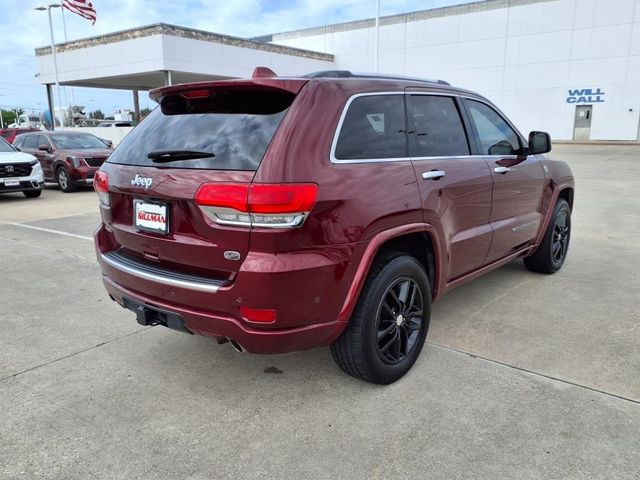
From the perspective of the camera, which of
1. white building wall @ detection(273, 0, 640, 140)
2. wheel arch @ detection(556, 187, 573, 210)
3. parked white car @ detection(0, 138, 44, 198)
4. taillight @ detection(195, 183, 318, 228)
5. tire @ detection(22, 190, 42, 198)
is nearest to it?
taillight @ detection(195, 183, 318, 228)

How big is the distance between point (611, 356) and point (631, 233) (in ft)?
15.1

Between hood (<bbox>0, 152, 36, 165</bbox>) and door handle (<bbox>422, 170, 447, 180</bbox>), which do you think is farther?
hood (<bbox>0, 152, 36, 165</bbox>)

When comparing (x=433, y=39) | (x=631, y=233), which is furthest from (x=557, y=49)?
(x=631, y=233)

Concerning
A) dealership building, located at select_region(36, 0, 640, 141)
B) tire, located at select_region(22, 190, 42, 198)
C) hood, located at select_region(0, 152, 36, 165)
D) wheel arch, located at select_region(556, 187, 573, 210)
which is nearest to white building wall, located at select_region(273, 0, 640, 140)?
dealership building, located at select_region(36, 0, 640, 141)

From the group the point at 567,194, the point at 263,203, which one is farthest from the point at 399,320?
the point at 567,194

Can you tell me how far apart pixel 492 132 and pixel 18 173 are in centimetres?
1083

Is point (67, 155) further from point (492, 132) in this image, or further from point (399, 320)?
point (399, 320)

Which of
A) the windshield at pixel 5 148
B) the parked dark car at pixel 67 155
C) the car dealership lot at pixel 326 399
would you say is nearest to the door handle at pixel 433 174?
the car dealership lot at pixel 326 399

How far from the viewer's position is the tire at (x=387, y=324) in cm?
287

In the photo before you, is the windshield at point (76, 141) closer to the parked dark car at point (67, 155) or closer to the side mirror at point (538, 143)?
the parked dark car at point (67, 155)

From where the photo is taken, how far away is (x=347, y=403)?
2.96 metres

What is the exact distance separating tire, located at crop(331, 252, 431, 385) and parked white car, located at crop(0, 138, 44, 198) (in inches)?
428

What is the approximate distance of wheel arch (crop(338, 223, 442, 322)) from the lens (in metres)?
2.73

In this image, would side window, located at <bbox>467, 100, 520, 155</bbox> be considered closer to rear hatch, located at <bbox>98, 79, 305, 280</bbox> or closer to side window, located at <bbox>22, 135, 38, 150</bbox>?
rear hatch, located at <bbox>98, 79, 305, 280</bbox>
